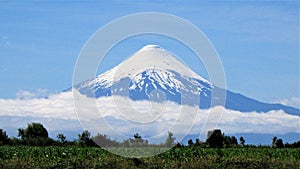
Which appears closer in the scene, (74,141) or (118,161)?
(118,161)

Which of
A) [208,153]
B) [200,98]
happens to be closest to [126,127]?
[200,98]

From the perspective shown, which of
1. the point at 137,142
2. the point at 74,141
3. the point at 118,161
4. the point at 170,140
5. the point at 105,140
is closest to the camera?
the point at 170,140

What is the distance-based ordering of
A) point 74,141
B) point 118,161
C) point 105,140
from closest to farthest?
point 105,140 → point 118,161 → point 74,141

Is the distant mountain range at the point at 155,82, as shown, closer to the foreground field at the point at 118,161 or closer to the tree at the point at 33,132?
the foreground field at the point at 118,161

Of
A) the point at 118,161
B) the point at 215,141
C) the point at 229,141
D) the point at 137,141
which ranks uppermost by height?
the point at 229,141

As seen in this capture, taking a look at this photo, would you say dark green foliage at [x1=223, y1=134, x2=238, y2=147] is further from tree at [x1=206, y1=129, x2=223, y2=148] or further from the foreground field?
the foreground field

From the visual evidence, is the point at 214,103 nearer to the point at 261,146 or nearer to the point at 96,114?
the point at 96,114

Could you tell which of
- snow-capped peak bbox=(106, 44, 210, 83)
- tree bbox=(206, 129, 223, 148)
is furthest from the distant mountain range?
tree bbox=(206, 129, 223, 148)

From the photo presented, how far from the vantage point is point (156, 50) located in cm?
2117

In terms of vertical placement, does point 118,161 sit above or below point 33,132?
below

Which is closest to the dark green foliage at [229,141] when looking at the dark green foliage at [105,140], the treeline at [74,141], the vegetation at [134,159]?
the treeline at [74,141]

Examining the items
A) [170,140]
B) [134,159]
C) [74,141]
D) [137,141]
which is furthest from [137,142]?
[74,141]

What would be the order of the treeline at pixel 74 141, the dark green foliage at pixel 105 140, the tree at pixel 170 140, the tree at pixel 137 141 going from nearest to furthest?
the tree at pixel 170 140
the dark green foliage at pixel 105 140
the tree at pixel 137 141
the treeline at pixel 74 141

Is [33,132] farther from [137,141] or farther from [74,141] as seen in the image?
[137,141]
